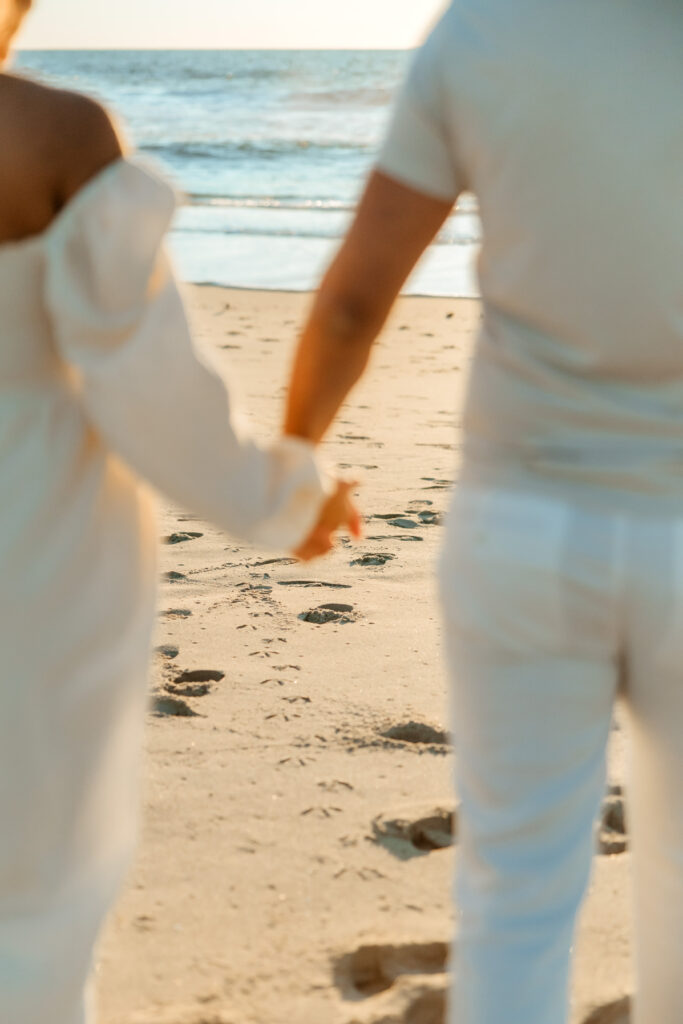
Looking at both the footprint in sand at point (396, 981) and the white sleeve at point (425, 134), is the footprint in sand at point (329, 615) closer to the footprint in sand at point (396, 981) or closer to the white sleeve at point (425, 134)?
the footprint in sand at point (396, 981)

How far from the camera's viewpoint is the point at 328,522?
1.82 meters

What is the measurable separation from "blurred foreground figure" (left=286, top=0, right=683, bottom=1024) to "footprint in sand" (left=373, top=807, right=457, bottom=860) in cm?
107

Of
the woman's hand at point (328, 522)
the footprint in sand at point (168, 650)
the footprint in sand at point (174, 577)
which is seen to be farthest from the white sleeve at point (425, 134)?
the footprint in sand at point (174, 577)

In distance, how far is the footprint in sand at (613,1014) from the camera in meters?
2.17

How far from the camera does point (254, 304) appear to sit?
10352 mm

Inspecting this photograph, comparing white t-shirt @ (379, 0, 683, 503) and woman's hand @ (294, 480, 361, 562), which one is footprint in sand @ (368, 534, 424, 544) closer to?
woman's hand @ (294, 480, 361, 562)

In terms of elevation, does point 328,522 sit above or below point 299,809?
above

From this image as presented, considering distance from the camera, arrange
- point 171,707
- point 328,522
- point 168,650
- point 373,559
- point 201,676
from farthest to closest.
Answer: point 373,559, point 168,650, point 201,676, point 171,707, point 328,522

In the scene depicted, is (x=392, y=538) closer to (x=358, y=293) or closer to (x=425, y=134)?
(x=358, y=293)

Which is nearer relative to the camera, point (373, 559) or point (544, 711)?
point (544, 711)

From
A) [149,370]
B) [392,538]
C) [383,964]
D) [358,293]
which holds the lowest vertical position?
[392,538]

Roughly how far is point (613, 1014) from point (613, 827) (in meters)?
0.58

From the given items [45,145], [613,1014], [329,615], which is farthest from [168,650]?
[45,145]

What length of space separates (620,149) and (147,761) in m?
2.04
